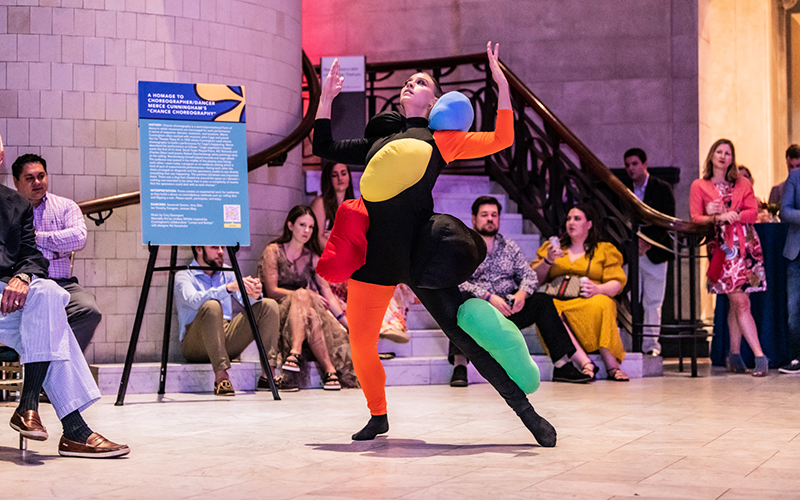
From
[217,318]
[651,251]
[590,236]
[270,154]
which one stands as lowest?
[217,318]

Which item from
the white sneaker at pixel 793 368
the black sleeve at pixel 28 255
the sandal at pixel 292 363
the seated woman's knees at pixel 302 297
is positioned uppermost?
the black sleeve at pixel 28 255

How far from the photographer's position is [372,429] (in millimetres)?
3740

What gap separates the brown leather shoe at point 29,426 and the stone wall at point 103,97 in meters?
2.33

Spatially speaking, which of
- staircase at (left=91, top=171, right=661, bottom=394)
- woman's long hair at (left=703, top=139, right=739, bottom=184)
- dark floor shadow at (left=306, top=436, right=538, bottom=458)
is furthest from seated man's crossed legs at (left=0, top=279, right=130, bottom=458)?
woman's long hair at (left=703, top=139, right=739, bottom=184)

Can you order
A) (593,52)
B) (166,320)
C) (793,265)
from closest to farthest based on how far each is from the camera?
(166,320) < (793,265) < (593,52)

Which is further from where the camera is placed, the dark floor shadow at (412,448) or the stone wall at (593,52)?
the stone wall at (593,52)

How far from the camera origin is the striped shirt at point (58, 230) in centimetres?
500

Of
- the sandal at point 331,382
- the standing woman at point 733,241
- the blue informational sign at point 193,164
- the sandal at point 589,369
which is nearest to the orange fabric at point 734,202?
the standing woman at point 733,241

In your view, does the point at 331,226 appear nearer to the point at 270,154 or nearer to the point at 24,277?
the point at 270,154

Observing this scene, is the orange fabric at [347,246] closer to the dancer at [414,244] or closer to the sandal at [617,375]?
the dancer at [414,244]

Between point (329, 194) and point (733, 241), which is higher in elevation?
point (329, 194)

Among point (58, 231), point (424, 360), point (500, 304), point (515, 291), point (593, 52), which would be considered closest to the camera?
point (58, 231)

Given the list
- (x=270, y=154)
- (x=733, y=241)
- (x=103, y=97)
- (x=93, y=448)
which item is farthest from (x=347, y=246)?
(x=733, y=241)

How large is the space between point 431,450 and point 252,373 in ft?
7.75
